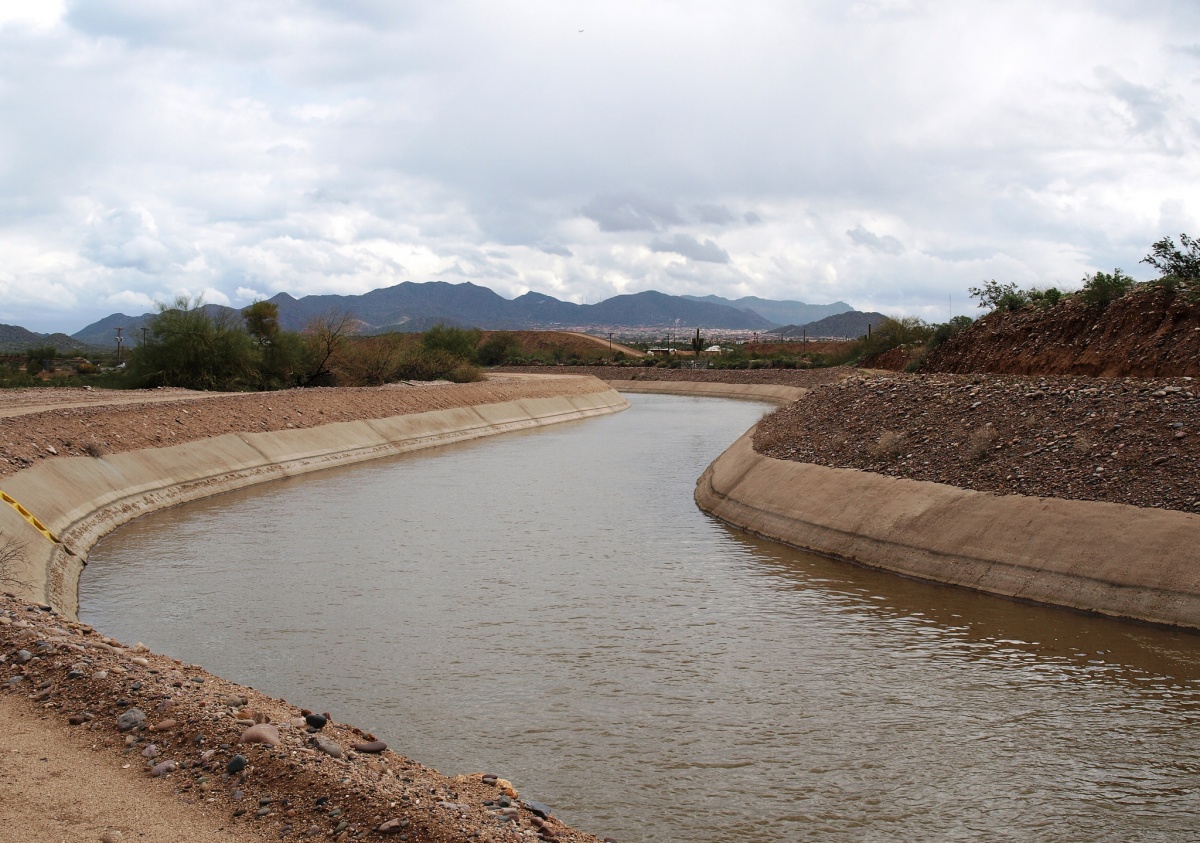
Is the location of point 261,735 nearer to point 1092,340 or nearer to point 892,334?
point 1092,340

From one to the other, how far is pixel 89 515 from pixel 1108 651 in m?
19.0

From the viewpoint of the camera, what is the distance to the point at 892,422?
2283 cm

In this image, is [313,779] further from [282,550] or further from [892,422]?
[892,422]

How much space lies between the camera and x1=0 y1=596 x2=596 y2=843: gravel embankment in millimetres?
6633

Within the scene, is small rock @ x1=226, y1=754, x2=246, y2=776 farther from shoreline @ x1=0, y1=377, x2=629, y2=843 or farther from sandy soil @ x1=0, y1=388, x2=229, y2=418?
sandy soil @ x1=0, y1=388, x2=229, y2=418

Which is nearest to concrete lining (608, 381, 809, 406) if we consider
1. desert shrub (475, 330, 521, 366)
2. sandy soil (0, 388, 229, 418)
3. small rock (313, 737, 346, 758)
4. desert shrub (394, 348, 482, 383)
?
desert shrub (475, 330, 521, 366)

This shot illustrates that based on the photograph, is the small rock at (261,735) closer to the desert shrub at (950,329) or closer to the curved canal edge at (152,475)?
the curved canal edge at (152,475)

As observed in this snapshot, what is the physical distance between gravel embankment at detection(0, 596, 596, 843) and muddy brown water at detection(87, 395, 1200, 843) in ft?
4.05

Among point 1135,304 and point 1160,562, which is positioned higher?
point 1135,304

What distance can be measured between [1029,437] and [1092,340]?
26.3ft

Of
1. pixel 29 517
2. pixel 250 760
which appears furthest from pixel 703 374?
pixel 250 760

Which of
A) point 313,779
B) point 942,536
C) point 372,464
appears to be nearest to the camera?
point 313,779

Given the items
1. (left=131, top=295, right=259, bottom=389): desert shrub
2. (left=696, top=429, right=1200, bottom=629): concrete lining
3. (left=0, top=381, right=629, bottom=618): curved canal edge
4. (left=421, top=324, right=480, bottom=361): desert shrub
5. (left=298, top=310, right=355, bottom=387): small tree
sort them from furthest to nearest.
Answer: (left=421, top=324, right=480, bottom=361): desert shrub → (left=298, top=310, right=355, bottom=387): small tree → (left=131, top=295, right=259, bottom=389): desert shrub → (left=0, top=381, right=629, bottom=618): curved canal edge → (left=696, top=429, right=1200, bottom=629): concrete lining

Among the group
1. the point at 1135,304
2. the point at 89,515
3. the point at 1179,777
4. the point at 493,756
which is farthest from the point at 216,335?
the point at 1179,777
